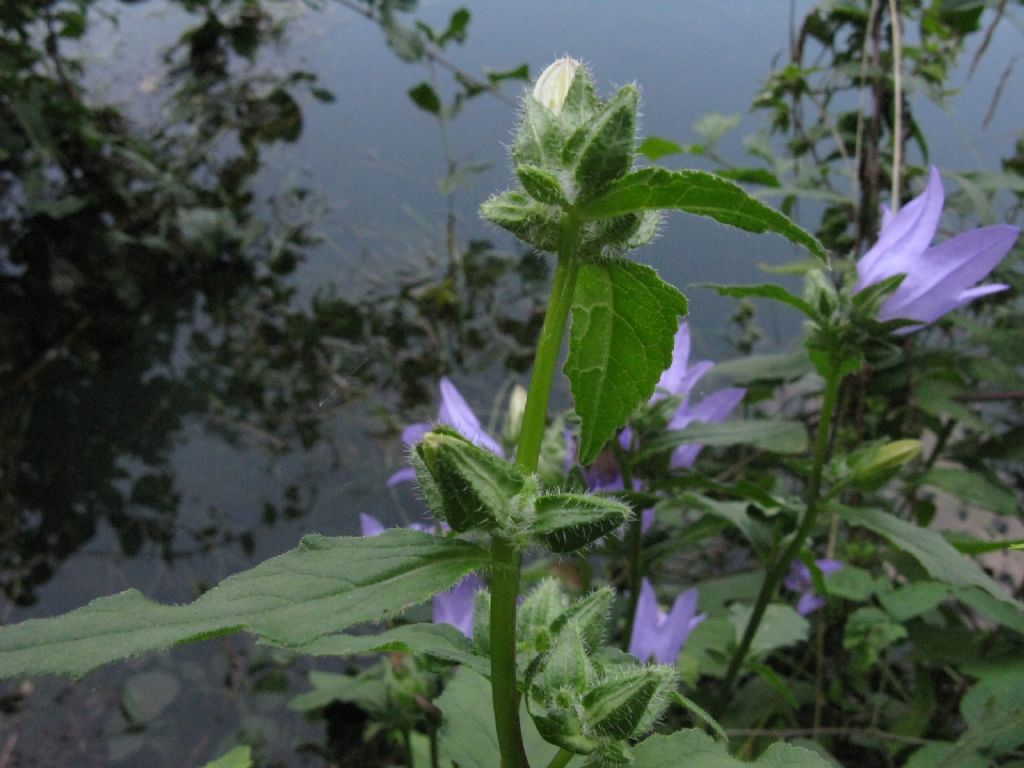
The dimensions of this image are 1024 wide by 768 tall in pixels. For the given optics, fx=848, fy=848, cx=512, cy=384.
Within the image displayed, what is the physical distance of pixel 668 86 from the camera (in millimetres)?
2506

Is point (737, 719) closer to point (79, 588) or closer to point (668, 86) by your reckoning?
point (79, 588)

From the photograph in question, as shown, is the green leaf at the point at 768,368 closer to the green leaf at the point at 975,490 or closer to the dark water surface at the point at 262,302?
the green leaf at the point at 975,490

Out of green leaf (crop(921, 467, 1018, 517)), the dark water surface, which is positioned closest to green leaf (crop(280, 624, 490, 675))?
green leaf (crop(921, 467, 1018, 517))

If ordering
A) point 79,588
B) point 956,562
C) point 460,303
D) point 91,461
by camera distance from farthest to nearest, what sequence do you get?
point 460,303
point 91,461
point 79,588
point 956,562

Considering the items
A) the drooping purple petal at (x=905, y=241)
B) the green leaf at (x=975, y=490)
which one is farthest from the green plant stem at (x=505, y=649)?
the green leaf at (x=975, y=490)

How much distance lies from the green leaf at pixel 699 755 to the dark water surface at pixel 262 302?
95 cm

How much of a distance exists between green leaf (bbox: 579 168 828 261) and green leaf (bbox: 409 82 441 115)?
1.89m

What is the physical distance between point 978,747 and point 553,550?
1.65 feet

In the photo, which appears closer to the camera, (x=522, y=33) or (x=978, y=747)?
(x=978, y=747)

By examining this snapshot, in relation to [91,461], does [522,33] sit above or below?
above

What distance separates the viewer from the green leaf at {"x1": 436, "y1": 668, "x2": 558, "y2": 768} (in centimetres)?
52

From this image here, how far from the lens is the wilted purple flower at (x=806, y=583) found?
41.0 inches

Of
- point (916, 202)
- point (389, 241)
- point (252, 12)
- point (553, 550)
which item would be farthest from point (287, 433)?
point (252, 12)

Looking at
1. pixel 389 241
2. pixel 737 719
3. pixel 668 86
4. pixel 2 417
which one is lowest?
pixel 737 719
